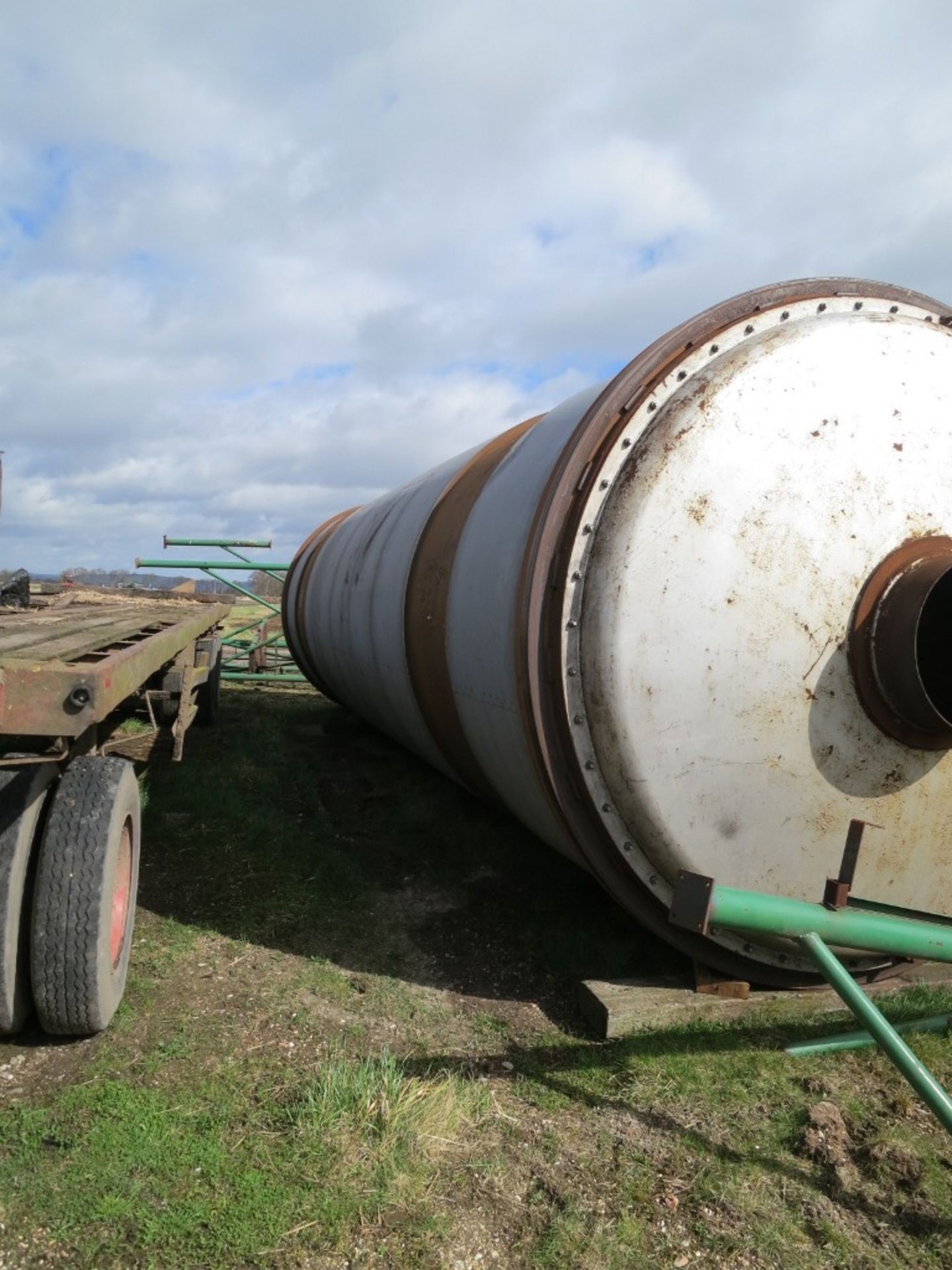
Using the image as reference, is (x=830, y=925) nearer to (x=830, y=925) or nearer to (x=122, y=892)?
(x=830, y=925)

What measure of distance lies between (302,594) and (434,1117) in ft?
22.9

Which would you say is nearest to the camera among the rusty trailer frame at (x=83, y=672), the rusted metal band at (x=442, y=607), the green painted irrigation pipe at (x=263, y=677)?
the rusty trailer frame at (x=83, y=672)

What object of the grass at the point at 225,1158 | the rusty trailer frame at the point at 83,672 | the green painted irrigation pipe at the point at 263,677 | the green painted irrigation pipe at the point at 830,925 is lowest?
the grass at the point at 225,1158

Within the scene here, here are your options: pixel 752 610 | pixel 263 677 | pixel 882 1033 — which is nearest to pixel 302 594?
pixel 263 677

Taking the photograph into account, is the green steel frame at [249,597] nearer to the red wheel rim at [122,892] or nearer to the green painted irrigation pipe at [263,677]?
the green painted irrigation pipe at [263,677]

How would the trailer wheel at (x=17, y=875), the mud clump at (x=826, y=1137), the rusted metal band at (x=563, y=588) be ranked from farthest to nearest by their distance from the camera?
the rusted metal band at (x=563, y=588), the trailer wheel at (x=17, y=875), the mud clump at (x=826, y=1137)

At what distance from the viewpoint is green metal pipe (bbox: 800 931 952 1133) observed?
90.4 inches

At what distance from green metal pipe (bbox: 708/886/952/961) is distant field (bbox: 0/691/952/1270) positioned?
59cm

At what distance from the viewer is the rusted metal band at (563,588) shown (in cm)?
311

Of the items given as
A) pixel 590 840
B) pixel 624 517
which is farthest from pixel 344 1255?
pixel 624 517

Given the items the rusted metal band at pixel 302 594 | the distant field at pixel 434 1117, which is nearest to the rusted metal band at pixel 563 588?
the distant field at pixel 434 1117

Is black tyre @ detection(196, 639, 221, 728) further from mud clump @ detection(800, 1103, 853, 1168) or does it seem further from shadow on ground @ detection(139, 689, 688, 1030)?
mud clump @ detection(800, 1103, 853, 1168)

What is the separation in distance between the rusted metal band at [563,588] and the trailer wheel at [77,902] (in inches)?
60.0

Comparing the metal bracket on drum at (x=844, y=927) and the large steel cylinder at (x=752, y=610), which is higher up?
the large steel cylinder at (x=752, y=610)
